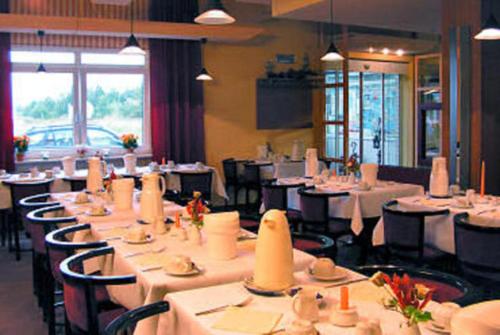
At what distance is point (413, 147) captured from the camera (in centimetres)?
1216

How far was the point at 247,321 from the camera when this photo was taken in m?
1.95

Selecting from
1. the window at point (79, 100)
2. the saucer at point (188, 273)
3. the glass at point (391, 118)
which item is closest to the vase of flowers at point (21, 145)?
the window at point (79, 100)

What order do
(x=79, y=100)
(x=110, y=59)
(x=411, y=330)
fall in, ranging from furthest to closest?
(x=110, y=59)
(x=79, y=100)
(x=411, y=330)

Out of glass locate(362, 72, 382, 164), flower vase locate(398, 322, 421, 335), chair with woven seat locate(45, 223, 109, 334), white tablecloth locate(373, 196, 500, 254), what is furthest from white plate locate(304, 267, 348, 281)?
glass locate(362, 72, 382, 164)

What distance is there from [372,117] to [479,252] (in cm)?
835

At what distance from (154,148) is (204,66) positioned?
1619mm

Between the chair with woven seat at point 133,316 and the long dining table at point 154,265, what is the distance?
105mm

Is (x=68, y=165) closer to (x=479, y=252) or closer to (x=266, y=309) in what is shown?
(x=479, y=252)

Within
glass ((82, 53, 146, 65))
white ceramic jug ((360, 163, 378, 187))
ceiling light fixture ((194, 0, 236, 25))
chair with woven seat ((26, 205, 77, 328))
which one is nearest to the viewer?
chair with woven seat ((26, 205, 77, 328))

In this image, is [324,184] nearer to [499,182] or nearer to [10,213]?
[499,182]

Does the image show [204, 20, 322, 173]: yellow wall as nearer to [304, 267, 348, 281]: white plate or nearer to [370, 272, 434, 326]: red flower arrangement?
[304, 267, 348, 281]: white plate

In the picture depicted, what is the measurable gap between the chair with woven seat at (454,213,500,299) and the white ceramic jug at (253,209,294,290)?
1.96m

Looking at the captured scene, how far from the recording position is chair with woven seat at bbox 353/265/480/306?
94.2 inches

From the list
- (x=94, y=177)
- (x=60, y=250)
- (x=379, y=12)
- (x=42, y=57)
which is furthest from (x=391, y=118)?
(x=60, y=250)
